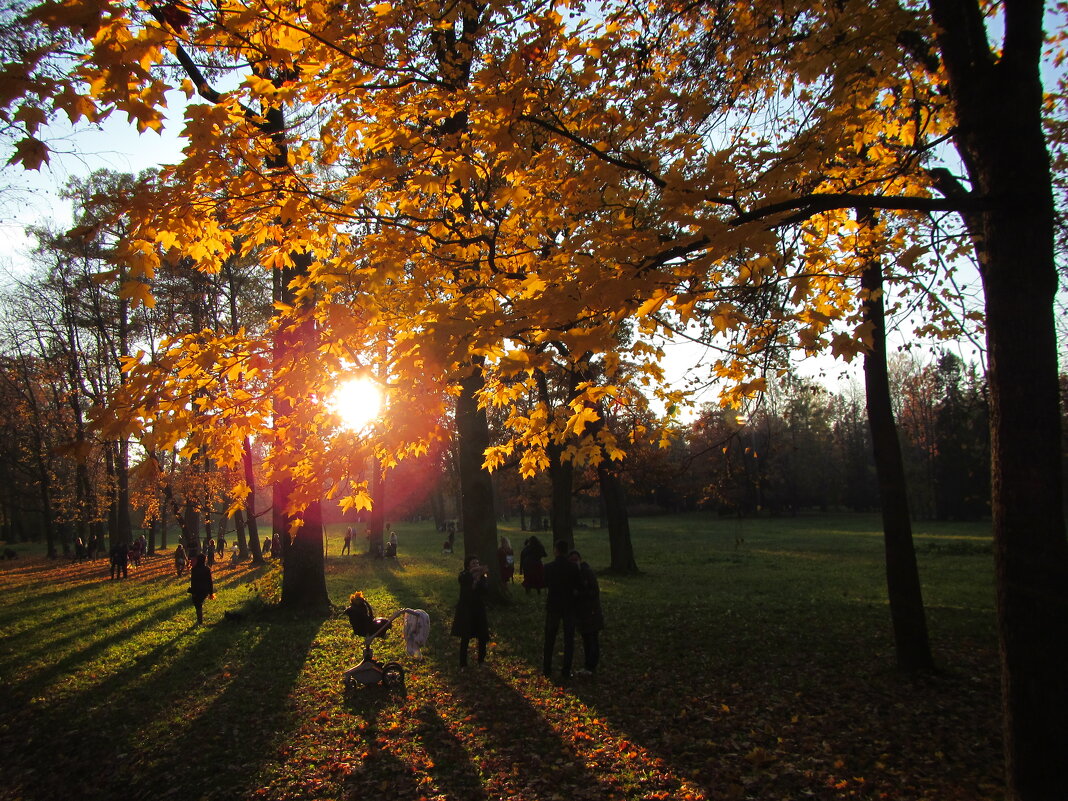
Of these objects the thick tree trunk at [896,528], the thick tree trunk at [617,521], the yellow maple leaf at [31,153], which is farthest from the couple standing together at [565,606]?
the thick tree trunk at [617,521]

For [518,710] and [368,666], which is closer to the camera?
[518,710]

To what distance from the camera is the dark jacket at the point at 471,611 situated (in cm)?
869

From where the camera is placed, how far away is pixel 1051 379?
144 inches

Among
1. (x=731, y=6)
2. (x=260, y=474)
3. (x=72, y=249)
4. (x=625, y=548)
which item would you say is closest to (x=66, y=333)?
(x=72, y=249)

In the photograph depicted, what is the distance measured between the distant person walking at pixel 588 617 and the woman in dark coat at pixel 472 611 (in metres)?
1.39

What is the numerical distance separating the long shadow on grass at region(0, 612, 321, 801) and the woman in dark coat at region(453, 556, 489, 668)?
241 cm

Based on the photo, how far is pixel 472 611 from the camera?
8.77m

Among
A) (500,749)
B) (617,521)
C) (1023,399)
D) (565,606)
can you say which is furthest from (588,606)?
(617,521)

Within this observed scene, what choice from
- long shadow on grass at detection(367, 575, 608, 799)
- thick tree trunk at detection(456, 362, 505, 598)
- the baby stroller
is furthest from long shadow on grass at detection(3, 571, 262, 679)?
thick tree trunk at detection(456, 362, 505, 598)

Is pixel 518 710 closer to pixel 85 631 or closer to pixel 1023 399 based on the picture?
pixel 1023 399

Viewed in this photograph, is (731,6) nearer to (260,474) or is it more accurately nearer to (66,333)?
(260,474)

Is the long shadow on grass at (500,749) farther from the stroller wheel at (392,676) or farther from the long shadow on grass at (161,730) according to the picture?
the long shadow on grass at (161,730)

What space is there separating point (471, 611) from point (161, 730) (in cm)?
389

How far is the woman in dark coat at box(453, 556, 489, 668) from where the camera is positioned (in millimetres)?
8688
